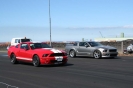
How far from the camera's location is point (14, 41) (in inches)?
1101

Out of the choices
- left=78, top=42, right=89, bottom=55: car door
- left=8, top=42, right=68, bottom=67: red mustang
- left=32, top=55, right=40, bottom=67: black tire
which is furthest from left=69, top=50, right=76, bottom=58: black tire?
left=32, top=55, right=40, bottom=67: black tire

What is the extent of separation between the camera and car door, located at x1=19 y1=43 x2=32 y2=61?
14.4 meters

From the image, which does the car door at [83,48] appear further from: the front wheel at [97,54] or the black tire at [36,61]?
the black tire at [36,61]

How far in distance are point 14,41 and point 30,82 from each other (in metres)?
19.8

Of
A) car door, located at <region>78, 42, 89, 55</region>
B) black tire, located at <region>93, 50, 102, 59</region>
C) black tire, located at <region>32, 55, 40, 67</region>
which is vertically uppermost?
car door, located at <region>78, 42, 89, 55</region>

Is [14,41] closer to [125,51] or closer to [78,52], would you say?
[78,52]

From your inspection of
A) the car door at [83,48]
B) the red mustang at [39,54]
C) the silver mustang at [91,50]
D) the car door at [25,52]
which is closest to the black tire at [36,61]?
the red mustang at [39,54]

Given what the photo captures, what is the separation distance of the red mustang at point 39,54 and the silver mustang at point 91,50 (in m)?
5.66

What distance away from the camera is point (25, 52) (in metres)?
14.7

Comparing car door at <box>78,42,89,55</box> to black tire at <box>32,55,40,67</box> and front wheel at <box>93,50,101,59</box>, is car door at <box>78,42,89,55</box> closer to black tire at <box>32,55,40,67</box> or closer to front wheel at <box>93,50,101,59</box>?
front wheel at <box>93,50,101,59</box>

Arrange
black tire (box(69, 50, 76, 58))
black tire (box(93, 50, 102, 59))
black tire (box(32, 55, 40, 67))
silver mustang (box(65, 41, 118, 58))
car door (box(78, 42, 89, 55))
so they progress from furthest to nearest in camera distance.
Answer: black tire (box(69, 50, 76, 58))
car door (box(78, 42, 89, 55))
black tire (box(93, 50, 102, 59))
silver mustang (box(65, 41, 118, 58))
black tire (box(32, 55, 40, 67))

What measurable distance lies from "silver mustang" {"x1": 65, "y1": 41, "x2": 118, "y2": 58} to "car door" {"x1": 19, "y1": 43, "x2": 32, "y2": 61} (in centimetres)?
636

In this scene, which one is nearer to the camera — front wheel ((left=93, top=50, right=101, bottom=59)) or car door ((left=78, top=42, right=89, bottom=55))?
front wheel ((left=93, top=50, right=101, bottom=59))

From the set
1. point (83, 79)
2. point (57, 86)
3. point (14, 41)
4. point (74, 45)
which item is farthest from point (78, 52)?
point (57, 86)
